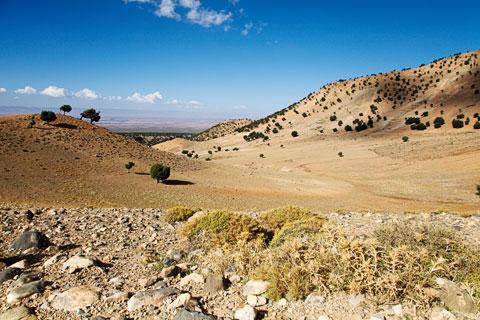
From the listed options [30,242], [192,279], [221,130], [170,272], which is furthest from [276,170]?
[221,130]

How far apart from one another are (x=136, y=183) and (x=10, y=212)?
16.6 meters

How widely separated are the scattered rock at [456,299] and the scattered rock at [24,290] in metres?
6.37

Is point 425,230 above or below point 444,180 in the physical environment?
above

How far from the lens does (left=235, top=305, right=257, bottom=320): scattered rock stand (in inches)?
143

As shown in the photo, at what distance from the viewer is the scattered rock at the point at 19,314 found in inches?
150

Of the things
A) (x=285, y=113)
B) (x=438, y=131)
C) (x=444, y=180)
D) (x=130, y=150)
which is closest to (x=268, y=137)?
(x=285, y=113)

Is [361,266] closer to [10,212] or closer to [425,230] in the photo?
[425,230]

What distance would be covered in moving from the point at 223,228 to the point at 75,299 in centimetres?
394

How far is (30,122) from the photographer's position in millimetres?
36562

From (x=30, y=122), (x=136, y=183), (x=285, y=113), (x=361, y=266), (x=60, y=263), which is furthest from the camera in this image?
(x=285, y=113)

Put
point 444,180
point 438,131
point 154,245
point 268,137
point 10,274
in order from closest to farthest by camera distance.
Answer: point 10,274
point 154,245
point 444,180
point 438,131
point 268,137

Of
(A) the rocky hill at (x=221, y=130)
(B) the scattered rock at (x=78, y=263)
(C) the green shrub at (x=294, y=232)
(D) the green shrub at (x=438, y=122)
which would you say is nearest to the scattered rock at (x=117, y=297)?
(B) the scattered rock at (x=78, y=263)

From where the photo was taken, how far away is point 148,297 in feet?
13.8

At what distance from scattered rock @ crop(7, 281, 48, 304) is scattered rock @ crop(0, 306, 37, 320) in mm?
313
